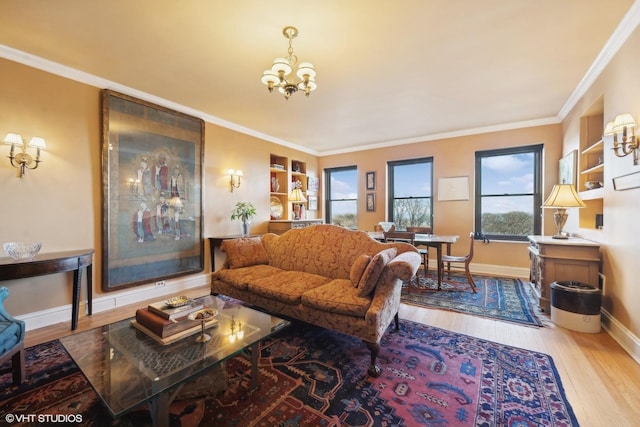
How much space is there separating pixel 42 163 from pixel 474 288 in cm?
554

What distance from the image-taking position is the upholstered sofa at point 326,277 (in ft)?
6.88

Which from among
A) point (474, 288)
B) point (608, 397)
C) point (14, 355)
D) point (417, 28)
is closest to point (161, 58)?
point (417, 28)

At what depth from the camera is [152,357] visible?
58.4 inches

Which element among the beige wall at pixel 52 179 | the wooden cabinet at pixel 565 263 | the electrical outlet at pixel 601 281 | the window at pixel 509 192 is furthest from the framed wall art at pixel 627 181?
the beige wall at pixel 52 179

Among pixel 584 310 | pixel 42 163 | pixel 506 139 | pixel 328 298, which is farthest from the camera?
pixel 506 139

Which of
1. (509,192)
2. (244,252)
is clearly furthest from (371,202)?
(244,252)

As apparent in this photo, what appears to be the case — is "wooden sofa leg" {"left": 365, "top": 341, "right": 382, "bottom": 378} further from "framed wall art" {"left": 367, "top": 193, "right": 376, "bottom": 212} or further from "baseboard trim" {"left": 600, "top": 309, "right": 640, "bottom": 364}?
"framed wall art" {"left": 367, "top": 193, "right": 376, "bottom": 212}

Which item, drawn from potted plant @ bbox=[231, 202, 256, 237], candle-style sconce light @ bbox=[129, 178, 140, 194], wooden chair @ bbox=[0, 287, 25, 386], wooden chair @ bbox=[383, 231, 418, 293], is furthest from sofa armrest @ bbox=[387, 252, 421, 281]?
candle-style sconce light @ bbox=[129, 178, 140, 194]

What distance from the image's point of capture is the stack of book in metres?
1.65

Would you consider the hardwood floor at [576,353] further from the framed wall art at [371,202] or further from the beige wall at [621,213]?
the framed wall art at [371,202]

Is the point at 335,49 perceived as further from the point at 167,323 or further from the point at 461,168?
the point at 461,168

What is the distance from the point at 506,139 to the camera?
4.83 metres

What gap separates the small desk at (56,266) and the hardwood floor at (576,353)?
1.05ft

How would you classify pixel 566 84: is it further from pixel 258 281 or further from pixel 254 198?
pixel 254 198
